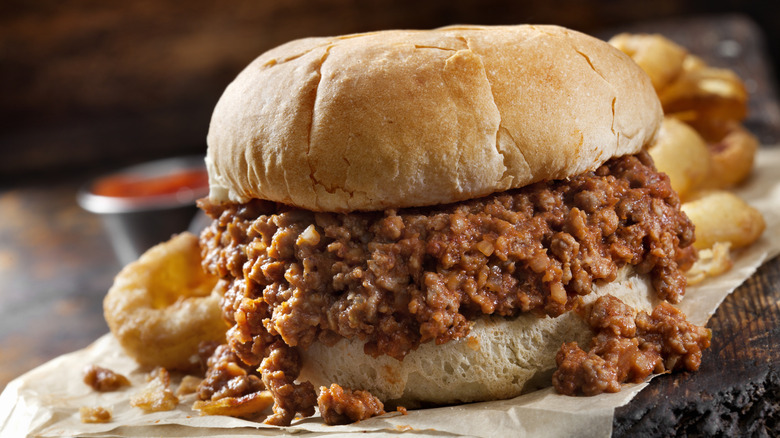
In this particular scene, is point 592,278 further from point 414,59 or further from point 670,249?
point 414,59

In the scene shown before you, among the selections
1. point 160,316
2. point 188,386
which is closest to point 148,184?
point 160,316

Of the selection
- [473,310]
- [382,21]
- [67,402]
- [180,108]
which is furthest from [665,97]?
[180,108]

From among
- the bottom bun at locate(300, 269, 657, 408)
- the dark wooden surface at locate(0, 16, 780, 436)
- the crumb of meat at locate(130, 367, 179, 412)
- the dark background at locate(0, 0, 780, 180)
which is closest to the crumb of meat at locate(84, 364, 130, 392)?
the crumb of meat at locate(130, 367, 179, 412)

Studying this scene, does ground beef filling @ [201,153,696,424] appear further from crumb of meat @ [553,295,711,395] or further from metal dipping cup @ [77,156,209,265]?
metal dipping cup @ [77,156,209,265]

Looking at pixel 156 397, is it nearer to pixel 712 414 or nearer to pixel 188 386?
pixel 188 386

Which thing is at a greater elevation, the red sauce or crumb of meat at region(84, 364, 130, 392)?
crumb of meat at region(84, 364, 130, 392)

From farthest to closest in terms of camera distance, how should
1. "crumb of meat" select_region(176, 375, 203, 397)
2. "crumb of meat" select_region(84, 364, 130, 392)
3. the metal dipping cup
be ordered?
1. the metal dipping cup
2. "crumb of meat" select_region(84, 364, 130, 392)
3. "crumb of meat" select_region(176, 375, 203, 397)

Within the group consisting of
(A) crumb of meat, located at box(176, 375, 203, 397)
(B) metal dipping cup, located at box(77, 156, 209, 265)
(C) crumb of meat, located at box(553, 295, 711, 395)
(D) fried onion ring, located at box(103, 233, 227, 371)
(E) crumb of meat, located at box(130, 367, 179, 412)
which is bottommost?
(B) metal dipping cup, located at box(77, 156, 209, 265)
